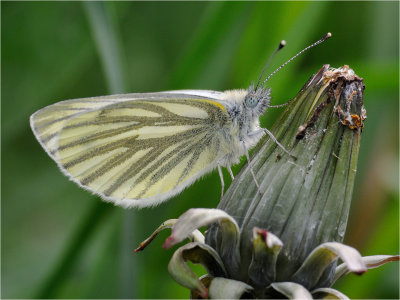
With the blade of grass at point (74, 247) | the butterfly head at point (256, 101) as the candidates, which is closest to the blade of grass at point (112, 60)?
the blade of grass at point (74, 247)

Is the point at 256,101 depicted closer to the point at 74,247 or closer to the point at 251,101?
the point at 251,101

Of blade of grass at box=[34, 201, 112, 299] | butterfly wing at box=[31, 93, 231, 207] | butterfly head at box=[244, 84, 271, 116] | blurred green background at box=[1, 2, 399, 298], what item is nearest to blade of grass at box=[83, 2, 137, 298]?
blurred green background at box=[1, 2, 399, 298]

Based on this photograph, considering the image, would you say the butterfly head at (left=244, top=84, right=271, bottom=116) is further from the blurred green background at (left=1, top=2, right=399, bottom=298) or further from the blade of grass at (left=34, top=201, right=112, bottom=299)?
the blade of grass at (left=34, top=201, right=112, bottom=299)

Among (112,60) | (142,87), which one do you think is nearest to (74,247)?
(112,60)

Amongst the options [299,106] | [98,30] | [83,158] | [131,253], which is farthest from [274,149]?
[98,30]

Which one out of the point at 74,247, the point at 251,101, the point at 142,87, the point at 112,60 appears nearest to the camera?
the point at 251,101

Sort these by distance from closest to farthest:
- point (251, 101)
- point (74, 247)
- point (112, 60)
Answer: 1. point (251, 101)
2. point (74, 247)
3. point (112, 60)

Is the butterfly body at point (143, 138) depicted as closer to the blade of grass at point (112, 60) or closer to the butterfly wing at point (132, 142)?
the butterfly wing at point (132, 142)

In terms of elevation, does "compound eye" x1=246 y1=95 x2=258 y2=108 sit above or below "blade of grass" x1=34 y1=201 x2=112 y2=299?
above

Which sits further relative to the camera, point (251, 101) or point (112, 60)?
point (112, 60)
